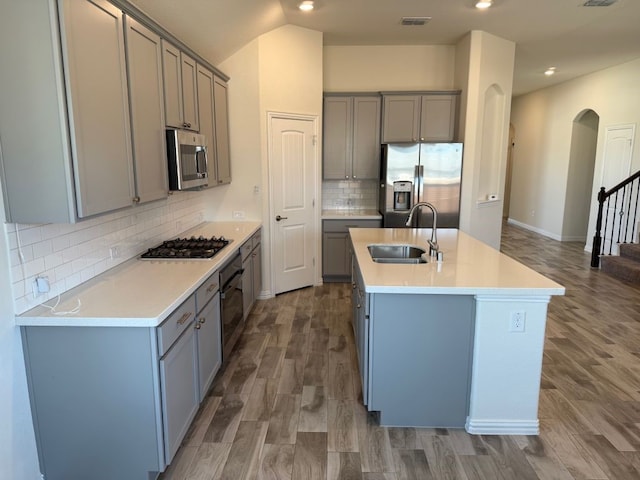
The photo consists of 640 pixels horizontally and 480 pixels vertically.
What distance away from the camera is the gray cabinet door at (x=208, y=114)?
363 centimetres

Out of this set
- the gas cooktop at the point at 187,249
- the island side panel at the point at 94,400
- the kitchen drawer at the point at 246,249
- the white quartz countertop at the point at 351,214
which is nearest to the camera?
the island side panel at the point at 94,400

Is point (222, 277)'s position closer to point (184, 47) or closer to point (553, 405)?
point (184, 47)

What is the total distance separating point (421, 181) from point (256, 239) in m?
2.16

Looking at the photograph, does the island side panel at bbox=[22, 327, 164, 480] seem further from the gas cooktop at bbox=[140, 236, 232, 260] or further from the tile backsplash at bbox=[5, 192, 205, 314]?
the gas cooktop at bbox=[140, 236, 232, 260]

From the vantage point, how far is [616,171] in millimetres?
6980

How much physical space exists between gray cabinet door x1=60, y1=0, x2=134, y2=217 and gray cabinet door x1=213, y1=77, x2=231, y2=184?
188 centimetres

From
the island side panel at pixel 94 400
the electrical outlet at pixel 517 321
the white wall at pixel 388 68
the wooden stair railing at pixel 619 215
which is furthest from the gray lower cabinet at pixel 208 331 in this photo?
the wooden stair railing at pixel 619 215

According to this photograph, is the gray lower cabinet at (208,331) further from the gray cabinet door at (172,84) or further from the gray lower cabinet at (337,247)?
the gray lower cabinet at (337,247)

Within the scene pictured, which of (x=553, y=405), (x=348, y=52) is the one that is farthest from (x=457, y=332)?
(x=348, y=52)

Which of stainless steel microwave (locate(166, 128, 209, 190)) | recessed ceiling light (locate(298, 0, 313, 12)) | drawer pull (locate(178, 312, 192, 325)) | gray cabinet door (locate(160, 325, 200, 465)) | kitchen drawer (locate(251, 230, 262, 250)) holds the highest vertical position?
recessed ceiling light (locate(298, 0, 313, 12))

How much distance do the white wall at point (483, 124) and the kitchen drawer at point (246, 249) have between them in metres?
2.82

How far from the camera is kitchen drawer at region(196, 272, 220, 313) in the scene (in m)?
2.58

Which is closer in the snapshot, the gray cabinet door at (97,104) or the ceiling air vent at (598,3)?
the gray cabinet door at (97,104)

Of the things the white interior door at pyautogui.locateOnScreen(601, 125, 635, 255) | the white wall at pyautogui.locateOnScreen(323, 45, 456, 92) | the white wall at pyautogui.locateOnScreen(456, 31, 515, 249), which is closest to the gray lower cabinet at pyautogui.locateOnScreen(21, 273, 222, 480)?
the white wall at pyautogui.locateOnScreen(456, 31, 515, 249)
